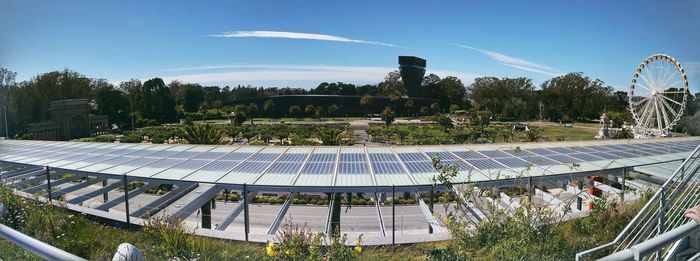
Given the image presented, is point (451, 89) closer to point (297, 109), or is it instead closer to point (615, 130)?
point (297, 109)

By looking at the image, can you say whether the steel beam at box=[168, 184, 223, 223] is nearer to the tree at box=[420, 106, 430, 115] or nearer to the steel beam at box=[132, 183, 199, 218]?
the steel beam at box=[132, 183, 199, 218]

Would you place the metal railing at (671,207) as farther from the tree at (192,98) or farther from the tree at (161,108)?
the tree at (192,98)

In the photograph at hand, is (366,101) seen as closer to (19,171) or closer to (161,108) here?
(161,108)

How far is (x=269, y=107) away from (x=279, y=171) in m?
47.3

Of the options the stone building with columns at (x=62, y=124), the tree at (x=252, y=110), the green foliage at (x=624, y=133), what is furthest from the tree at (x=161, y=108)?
the green foliage at (x=624, y=133)

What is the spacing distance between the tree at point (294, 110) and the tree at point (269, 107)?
280cm

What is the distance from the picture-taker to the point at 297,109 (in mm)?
54625

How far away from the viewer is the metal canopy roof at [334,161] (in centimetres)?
617

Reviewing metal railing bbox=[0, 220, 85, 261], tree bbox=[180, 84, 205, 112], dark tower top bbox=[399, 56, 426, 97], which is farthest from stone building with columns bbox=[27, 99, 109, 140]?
dark tower top bbox=[399, 56, 426, 97]

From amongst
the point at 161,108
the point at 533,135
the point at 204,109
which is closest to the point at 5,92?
the point at 533,135

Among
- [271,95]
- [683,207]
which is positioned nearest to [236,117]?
[271,95]

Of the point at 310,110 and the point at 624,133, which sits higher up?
the point at 310,110

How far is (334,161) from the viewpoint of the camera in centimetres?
757

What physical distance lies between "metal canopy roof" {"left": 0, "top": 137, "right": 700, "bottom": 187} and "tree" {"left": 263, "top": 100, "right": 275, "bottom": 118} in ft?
138
